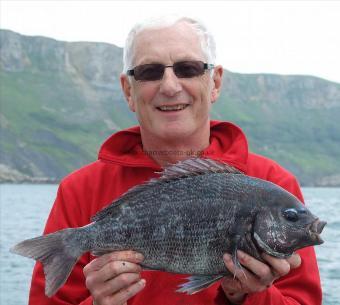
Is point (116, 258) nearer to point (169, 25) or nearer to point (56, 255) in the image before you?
point (56, 255)

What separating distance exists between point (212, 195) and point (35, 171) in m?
174

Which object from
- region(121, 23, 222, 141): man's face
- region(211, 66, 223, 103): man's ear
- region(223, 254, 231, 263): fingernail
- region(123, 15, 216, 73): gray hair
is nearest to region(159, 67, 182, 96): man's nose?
region(121, 23, 222, 141): man's face

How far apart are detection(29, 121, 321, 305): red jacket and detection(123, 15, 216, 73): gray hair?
690 millimetres

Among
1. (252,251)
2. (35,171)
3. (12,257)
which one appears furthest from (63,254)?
(35,171)

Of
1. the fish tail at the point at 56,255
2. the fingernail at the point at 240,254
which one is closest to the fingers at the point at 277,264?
the fingernail at the point at 240,254

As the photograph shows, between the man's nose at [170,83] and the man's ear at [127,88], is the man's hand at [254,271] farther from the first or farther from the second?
the man's ear at [127,88]

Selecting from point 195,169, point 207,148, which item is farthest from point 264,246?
point 207,148

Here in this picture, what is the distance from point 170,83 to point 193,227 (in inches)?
49.0

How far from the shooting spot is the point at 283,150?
654ft

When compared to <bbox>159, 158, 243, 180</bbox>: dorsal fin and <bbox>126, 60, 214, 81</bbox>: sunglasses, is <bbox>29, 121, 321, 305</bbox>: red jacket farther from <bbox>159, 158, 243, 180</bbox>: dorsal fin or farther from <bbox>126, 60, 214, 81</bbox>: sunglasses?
<bbox>126, 60, 214, 81</bbox>: sunglasses

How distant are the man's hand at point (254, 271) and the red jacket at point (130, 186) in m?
0.33

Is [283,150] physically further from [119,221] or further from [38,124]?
[119,221]

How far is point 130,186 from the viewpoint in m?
5.22

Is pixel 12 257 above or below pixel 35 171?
above
